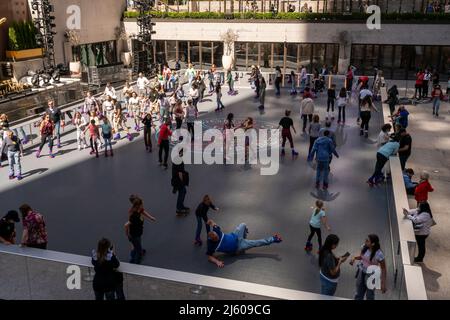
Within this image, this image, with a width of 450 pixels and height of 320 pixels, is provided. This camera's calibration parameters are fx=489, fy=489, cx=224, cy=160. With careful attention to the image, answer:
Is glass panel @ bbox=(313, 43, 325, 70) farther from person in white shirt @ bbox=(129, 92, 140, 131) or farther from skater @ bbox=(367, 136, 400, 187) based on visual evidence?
skater @ bbox=(367, 136, 400, 187)

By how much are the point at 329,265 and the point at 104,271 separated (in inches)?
126

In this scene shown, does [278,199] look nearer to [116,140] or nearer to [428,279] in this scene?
[428,279]

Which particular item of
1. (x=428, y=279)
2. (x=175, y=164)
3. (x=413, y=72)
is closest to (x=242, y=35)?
(x=413, y=72)

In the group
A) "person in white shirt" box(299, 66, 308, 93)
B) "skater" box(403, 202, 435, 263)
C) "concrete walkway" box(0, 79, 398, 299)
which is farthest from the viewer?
"person in white shirt" box(299, 66, 308, 93)

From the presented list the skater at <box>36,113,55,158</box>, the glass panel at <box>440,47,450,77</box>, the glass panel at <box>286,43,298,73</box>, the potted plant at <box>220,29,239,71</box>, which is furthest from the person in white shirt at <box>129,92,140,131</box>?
the glass panel at <box>440,47,450,77</box>

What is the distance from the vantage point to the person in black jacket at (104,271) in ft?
22.2

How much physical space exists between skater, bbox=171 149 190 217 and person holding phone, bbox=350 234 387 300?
4.70 meters

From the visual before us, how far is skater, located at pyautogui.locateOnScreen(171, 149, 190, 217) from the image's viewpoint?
35.4 ft

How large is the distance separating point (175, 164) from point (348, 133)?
917 cm

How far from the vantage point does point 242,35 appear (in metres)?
35.8

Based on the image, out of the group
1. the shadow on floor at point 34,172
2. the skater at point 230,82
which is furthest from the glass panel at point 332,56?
the shadow on floor at point 34,172

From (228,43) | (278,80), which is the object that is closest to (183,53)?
(228,43)

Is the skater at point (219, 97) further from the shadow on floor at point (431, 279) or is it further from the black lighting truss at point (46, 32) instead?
the shadow on floor at point (431, 279)

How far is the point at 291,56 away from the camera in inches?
1416
